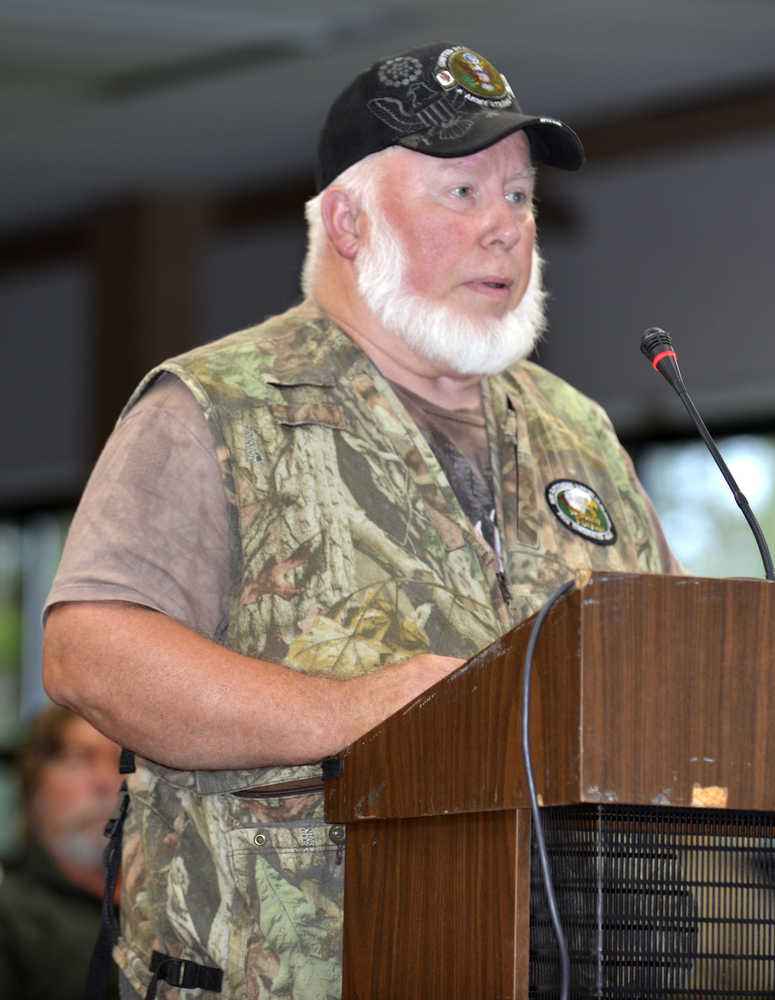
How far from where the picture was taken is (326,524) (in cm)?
180

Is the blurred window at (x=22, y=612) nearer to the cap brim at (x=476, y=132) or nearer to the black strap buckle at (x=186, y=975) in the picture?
the cap brim at (x=476, y=132)

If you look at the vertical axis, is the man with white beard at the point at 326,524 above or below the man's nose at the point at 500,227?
below

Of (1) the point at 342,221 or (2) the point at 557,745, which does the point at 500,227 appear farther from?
(2) the point at 557,745

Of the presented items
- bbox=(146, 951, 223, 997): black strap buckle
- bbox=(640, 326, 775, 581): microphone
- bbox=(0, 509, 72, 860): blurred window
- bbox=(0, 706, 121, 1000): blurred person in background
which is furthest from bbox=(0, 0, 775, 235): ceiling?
bbox=(146, 951, 223, 997): black strap buckle

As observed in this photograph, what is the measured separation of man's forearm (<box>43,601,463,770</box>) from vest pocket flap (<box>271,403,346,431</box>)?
1.08 feet

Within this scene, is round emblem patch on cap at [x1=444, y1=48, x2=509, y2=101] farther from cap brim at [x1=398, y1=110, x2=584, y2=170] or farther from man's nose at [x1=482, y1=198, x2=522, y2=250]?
man's nose at [x1=482, y1=198, x2=522, y2=250]

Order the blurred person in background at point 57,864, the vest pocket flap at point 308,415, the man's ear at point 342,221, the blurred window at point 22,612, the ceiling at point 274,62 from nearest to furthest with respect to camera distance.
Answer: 1. the vest pocket flap at point 308,415
2. the man's ear at point 342,221
3. the blurred person in background at point 57,864
4. the ceiling at point 274,62
5. the blurred window at point 22,612

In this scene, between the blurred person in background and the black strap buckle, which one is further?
the blurred person in background

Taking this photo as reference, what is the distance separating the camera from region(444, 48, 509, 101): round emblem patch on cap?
2.06 meters

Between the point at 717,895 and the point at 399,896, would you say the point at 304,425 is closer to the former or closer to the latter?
the point at 399,896

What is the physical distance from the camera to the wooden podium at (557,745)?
105cm

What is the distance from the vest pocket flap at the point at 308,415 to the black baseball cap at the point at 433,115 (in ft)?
1.20

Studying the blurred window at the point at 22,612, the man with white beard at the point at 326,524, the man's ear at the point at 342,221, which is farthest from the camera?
the blurred window at the point at 22,612

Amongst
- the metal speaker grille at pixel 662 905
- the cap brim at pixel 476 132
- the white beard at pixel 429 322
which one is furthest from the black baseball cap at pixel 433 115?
the metal speaker grille at pixel 662 905
